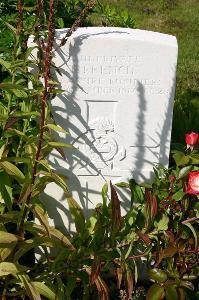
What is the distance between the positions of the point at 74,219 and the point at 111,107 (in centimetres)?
61

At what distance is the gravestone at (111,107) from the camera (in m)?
2.70

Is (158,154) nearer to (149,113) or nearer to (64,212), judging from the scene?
(149,113)

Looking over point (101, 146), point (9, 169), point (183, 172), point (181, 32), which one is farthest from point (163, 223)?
point (181, 32)

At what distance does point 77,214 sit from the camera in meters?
2.94

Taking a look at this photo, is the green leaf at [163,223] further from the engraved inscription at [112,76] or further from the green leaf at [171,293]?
the engraved inscription at [112,76]

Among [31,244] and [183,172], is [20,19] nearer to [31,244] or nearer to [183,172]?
[31,244]

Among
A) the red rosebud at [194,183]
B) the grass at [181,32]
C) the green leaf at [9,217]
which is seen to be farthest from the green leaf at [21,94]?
the grass at [181,32]

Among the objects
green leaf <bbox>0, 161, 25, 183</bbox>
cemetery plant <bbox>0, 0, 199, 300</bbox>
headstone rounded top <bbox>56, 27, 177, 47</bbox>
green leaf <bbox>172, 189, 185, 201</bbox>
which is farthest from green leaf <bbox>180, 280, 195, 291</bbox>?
headstone rounded top <bbox>56, 27, 177, 47</bbox>

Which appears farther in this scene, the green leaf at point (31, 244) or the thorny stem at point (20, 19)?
the green leaf at point (31, 244)

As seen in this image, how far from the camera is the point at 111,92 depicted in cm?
281

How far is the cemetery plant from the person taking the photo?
97.0 inches

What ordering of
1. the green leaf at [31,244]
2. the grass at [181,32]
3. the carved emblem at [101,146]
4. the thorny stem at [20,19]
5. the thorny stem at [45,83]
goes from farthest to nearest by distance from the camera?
1. the grass at [181,32]
2. the carved emblem at [101,146]
3. the green leaf at [31,244]
4. the thorny stem at [20,19]
5. the thorny stem at [45,83]

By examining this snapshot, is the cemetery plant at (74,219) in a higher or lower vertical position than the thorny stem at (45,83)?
lower

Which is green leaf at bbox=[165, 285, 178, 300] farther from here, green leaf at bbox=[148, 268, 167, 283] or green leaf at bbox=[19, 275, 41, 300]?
green leaf at bbox=[19, 275, 41, 300]
